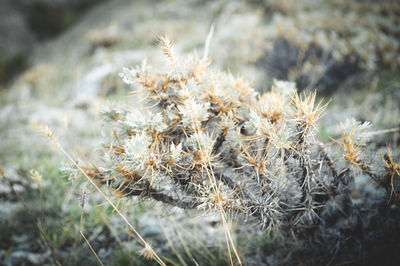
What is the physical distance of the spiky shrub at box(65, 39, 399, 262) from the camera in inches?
40.1

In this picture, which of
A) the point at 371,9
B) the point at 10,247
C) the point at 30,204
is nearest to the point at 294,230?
the point at 10,247

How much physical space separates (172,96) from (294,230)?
41.2 inches

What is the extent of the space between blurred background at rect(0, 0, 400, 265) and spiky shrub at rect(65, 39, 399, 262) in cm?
18

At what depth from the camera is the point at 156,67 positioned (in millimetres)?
1296

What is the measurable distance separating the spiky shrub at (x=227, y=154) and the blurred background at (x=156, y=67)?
0.18 metres

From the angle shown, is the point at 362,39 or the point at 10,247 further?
the point at 362,39

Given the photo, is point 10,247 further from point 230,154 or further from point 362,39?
point 362,39

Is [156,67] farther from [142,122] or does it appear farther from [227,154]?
[227,154]

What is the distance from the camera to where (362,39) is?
3.97 m

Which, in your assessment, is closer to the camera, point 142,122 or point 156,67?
point 142,122

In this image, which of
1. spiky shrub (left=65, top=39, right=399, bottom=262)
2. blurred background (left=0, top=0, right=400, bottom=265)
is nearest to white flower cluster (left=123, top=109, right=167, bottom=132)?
spiky shrub (left=65, top=39, right=399, bottom=262)

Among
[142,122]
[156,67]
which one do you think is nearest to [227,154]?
[142,122]

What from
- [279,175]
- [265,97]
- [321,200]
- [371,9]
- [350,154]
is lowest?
[321,200]

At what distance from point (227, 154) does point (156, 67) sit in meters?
0.64
